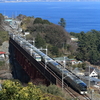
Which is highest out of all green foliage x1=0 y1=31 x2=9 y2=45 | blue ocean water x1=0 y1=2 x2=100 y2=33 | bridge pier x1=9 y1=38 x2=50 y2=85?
blue ocean water x1=0 y1=2 x2=100 y2=33

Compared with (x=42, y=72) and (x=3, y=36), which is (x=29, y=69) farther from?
(x=3, y=36)

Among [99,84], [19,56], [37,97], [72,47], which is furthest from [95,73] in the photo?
[37,97]

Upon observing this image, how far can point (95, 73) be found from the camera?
83.9ft

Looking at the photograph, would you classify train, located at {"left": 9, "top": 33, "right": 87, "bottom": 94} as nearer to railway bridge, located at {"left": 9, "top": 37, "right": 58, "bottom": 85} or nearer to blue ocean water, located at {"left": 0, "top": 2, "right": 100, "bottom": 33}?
railway bridge, located at {"left": 9, "top": 37, "right": 58, "bottom": 85}

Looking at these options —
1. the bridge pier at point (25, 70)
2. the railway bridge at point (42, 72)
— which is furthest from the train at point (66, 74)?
the bridge pier at point (25, 70)

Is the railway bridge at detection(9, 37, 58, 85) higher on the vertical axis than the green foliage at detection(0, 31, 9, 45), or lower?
lower

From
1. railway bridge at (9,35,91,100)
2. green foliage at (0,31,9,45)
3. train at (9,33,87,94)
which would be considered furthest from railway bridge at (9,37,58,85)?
green foliage at (0,31,9,45)

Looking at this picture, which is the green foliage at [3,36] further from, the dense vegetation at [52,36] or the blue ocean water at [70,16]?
the blue ocean water at [70,16]

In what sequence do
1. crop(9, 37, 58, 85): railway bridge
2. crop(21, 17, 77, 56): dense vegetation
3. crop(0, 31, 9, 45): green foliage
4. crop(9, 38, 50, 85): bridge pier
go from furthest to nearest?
crop(21, 17, 77, 56): dense vegetation, crop(0, 31, 9, 45): green foliage, crop(9, 38, 50, 85): bridge pier, crop(9, 37, 58, 85): railway bridge

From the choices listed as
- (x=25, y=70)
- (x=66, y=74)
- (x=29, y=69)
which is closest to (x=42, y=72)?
(x=66, y=74)

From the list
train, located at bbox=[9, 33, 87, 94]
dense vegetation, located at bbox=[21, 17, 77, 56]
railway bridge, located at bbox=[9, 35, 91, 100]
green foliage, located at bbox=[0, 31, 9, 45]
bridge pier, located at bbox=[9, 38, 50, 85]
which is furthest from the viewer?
dense vegetation, located at bbox=[21, 17, 77, 56]

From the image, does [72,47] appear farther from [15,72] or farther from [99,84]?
[99,84]

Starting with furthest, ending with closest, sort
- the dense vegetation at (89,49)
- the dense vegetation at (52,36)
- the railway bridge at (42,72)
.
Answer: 1. the dense vegetation at (52,36)
2. the dense vegetation at (89,49)
3. the railway bridge at (42,72)

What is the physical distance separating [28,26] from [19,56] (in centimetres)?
1313
